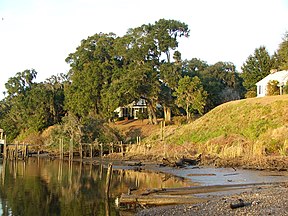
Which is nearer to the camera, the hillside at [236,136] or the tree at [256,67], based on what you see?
the hillside at [236,136]

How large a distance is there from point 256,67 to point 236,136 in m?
32.4

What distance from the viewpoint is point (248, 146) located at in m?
39.8

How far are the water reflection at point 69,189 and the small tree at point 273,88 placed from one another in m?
27.4

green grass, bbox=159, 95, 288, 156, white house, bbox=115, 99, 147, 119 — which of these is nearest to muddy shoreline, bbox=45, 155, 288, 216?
green grass, bbox=159, 95, 288, 156

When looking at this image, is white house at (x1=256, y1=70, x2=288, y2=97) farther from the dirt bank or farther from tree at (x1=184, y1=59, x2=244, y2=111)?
the dirt bank

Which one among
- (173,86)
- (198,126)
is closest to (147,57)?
(173,86)

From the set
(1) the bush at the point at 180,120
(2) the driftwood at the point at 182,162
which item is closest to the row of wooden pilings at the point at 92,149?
(1) the bush at the point at 180,120

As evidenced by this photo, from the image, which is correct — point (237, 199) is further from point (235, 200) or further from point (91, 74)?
point (91, 74)

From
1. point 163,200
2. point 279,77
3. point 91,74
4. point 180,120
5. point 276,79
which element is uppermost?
point 91,74

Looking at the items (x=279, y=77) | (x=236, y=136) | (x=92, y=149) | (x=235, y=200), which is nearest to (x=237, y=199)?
(x=235, y=200)

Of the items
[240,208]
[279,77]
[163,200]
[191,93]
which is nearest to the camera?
[240,208]

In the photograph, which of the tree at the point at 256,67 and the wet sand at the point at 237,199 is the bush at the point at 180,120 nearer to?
the tree at the point at 256,67

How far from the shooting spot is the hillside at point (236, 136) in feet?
121

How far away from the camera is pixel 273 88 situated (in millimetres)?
58188
